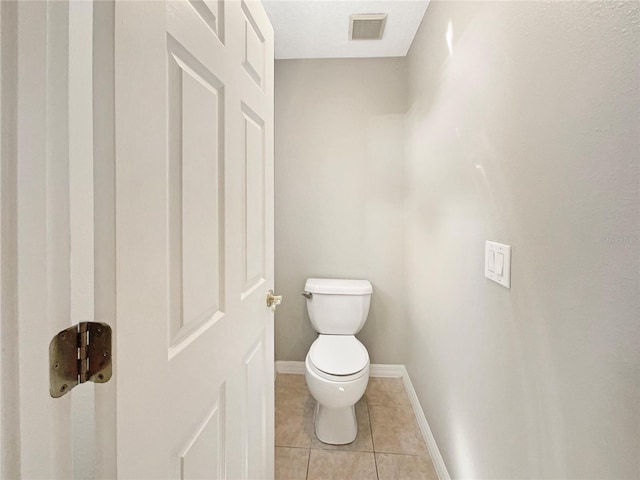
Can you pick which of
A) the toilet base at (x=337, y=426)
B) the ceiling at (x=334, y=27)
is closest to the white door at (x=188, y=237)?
the toilet base at (x=337, y=426)

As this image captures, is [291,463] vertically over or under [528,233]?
under

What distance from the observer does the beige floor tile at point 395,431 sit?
162 centimetres

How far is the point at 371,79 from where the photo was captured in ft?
7.33

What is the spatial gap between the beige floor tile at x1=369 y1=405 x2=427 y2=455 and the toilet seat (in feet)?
1.33

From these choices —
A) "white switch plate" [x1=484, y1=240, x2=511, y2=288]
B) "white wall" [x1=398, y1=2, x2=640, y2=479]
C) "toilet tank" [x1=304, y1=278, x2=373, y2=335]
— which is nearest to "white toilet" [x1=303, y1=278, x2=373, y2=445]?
"toilet tank" [x1=304, y1=278, x2=373, y2=335]

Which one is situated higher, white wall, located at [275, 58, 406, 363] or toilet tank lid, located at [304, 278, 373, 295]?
white wall, located at [275, 58, 406, 363]

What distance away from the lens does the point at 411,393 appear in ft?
6.64

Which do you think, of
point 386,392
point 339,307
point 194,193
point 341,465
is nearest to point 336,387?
point 341,465

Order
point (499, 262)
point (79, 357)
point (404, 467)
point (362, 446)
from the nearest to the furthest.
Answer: point (79, 357)
point (499, 262)
point (404, 467)
point (362, 446)

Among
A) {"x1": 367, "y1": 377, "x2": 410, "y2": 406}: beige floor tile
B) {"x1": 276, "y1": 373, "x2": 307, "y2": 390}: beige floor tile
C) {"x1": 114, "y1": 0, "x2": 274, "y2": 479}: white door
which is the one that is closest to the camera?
{"x1": 114, "y1": 0, "x2": 274, "y2": 479}: white door

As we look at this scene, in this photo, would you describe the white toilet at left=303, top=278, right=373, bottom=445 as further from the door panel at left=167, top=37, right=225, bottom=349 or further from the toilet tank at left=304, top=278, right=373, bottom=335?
the door panel at left=167, top=37, right=225, bottom=349

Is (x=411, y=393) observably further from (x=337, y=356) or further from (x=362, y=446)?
(x=337, y=356)

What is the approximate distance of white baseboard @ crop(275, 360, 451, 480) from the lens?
57.2 inches

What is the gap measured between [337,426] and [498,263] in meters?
1.24
